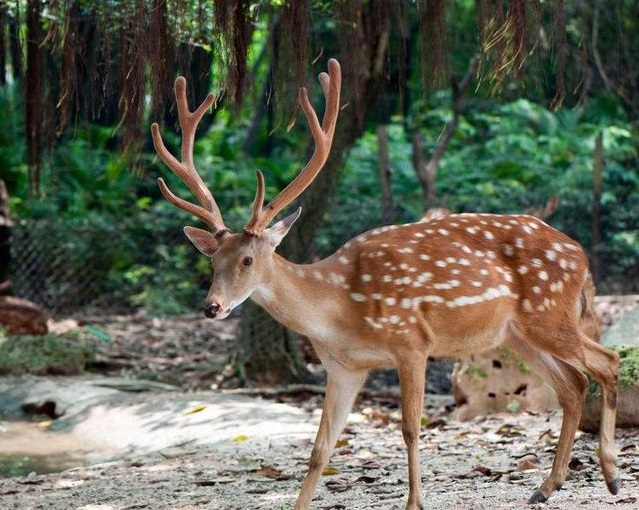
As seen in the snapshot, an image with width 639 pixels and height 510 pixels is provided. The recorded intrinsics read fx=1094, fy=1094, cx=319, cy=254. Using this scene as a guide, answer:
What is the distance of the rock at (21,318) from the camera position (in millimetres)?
10336

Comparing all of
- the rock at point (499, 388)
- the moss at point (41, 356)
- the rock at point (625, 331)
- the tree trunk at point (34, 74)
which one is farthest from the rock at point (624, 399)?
the moss at point (41, 356)

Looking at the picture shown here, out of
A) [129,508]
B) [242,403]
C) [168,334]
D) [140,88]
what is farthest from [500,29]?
[168,334]

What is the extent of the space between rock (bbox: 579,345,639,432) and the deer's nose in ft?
8.03

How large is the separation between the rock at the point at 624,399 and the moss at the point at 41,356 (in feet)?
16.3

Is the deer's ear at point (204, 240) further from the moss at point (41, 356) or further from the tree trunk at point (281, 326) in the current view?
the moss at point (41, 356)

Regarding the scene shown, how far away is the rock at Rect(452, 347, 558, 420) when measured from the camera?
7.51m

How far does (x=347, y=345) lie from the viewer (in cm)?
502

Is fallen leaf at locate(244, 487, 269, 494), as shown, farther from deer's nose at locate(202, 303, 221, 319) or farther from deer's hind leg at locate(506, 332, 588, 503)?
deer's hind leg at locate(506, 332, 588, 503)

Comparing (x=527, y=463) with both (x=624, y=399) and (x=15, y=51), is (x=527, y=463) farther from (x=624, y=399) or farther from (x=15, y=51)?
(x=15, y=51)

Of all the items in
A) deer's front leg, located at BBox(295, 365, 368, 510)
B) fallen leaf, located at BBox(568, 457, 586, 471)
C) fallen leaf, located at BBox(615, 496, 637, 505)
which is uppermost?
deer's front leg, located at BBox(295, 365, 368, 510)

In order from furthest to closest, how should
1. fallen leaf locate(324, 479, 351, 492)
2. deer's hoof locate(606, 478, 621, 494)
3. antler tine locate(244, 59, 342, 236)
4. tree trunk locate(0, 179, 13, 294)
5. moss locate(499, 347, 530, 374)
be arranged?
tree trunk locate(0, 179, 13, 294) < moss locate(499, 347, 530, 374) < fallen leaf locate(324, 479, 351, 492) < antler tine locate(244, 59, 342, 236) < deer's hoof locate(606, 478, 621, 494)

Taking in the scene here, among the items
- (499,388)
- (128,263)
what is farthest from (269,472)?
(128,263)

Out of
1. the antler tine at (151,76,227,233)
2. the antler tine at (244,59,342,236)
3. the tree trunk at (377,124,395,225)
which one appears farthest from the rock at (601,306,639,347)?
the tree trunk at (377,124,395,225)

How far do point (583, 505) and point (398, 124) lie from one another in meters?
12.6
